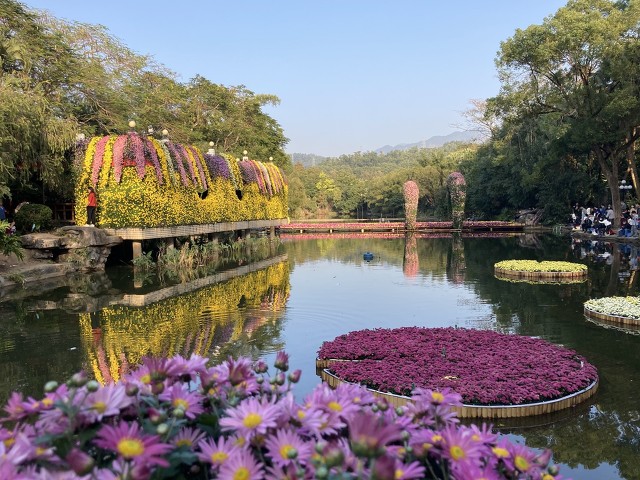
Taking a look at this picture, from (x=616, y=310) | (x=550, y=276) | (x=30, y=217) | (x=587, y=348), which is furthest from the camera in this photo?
(x=30, y=217)

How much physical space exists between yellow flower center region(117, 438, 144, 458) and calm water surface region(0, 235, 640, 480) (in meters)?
4.10

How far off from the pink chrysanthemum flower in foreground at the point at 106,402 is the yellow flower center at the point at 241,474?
357 mm

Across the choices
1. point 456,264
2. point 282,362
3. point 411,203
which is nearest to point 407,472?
point 282,362

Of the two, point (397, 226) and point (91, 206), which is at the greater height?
point (91, 206)

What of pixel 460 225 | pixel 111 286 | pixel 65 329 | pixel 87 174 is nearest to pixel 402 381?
pixel 65 329

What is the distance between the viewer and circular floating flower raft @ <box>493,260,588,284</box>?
14714 millimetres

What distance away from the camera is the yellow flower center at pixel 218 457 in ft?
4.71

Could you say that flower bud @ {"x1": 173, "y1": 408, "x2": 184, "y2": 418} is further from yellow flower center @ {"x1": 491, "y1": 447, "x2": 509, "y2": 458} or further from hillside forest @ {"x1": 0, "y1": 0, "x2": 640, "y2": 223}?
hillside forest @ {"x1": 0, "y1": 0, "x2": 640, "y2": 223}

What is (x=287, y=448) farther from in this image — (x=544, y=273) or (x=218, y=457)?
(x=544, y=273)

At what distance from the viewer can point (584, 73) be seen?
2433cm

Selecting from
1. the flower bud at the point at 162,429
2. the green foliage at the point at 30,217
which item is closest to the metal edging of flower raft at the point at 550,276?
the green foliage at the point at 30,217

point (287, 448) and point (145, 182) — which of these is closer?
point (287, 448)

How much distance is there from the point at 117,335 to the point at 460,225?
30.3 metres

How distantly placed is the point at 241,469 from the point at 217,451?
11cm
